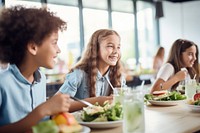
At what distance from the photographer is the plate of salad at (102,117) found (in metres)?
1.19

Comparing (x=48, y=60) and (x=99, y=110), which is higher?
(x=48, y=60)

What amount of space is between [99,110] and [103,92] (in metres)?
0.83

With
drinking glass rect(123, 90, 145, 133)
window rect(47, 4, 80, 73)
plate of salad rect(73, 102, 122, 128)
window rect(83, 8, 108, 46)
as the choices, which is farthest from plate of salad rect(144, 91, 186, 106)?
window rect(83, 8, 108, 46)

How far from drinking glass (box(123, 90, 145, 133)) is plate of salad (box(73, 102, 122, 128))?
10 centimetres

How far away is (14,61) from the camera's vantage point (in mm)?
1333

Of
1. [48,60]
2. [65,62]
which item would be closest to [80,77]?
[48,60]

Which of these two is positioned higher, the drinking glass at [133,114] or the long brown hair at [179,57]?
the long brown hair at [179,57]

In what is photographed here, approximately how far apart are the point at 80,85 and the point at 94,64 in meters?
0.18

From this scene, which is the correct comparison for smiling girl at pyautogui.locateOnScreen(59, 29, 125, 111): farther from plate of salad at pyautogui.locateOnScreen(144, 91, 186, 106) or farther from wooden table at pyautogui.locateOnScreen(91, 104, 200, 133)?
wooden table at pyautogui.locateOnScreen(91, 104, 200, 133)

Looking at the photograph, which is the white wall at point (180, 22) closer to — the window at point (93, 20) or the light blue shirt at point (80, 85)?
the window at point (93, 20)

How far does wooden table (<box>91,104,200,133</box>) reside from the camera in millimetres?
1172

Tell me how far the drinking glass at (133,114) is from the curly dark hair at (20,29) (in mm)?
470

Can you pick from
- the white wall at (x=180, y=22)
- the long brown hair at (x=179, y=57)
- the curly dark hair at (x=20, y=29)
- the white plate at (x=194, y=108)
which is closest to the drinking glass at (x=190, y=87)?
the white plate at (x=194, y=108)

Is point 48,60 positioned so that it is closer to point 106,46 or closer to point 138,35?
point 106,46
